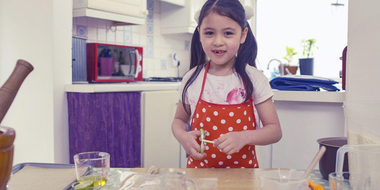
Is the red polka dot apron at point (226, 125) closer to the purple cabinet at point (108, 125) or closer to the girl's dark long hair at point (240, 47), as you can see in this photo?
the girl's dark long hair at point (240, 47)

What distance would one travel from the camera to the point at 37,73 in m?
2.02

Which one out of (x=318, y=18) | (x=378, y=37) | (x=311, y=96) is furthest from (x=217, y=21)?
(x=318, y=18)

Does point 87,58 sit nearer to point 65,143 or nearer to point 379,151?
point 65,143

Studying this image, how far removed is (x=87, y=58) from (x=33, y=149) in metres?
0.75

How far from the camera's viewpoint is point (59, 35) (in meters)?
2.11

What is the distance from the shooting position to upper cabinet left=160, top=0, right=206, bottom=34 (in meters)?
3.32

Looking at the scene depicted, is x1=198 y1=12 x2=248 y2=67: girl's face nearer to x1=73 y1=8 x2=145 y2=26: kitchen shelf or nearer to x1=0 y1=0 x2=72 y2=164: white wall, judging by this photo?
x1=0 y1=0 x2=72 y2=164: white wall

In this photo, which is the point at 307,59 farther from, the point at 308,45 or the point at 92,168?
the point at 92,168

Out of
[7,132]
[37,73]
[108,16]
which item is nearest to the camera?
[7,132]

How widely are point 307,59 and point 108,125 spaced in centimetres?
228

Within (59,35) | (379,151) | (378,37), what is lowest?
(379,151)

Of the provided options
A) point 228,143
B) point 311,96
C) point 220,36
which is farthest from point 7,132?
point 311,96

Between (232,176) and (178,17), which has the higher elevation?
(178,17)

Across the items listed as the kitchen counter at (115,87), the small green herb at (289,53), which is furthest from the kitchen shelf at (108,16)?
the small green herb at (289,53)
